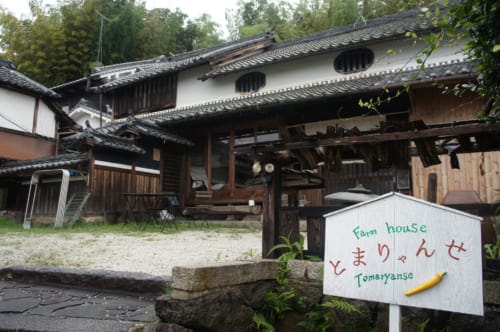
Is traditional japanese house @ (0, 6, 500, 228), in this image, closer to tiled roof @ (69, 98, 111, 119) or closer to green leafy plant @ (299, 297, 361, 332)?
green leafy plant @ (299, 297, 361, 332)

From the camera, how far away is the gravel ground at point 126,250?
5.30m

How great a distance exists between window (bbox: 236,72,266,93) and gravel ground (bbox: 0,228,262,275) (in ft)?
21.4

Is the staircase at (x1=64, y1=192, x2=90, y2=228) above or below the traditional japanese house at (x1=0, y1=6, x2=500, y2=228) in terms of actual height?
below

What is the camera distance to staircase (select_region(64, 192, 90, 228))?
34.6 feet

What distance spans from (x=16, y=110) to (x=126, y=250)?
1316cm

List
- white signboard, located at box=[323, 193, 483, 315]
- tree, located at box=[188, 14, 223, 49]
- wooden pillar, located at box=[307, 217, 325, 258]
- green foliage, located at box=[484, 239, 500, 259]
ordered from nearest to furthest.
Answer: white signboard, located at box=[323, 193, 483, 315] < green foliage, located at box=[484, 239, 500, 259] < wooden pillar, located at box=[307, 217, 325, 258] < tree, located at box=[188, 14, 223, 49]

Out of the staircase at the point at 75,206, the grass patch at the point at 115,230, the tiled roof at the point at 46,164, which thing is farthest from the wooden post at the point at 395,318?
the tiled roof at the point at 46,164

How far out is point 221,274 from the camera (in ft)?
10.3

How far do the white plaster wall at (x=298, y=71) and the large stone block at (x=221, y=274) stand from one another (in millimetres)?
7346

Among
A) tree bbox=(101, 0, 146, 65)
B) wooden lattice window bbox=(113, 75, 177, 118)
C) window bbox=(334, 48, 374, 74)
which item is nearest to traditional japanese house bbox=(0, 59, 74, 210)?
wooden lattice window bbox=(113, 75, 177, 118)

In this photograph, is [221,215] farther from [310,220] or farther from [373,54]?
[310,220]

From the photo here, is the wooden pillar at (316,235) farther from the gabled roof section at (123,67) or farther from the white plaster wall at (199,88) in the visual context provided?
the gabled roof section at (123,67)

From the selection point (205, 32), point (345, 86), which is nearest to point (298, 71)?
point (345, 86)

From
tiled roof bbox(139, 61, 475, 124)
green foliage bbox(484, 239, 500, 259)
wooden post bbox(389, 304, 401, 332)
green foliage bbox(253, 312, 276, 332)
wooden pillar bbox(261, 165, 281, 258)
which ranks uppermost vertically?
tiled roof bbox(139, 61, 475, 124)
